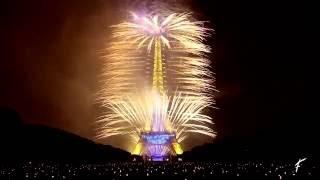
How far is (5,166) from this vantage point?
100562mm

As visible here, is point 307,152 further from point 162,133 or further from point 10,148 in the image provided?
point 10,148

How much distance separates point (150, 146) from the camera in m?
116

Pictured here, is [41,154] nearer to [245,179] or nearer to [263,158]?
[263,158]

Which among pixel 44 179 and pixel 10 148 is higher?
pixel 10 148

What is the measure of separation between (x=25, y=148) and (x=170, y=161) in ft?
94.0

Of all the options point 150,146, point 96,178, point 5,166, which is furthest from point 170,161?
point 96,178

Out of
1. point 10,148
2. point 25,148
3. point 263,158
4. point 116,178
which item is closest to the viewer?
point 116,178

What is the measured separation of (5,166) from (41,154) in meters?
35.4

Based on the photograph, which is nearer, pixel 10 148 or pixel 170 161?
pixel 10 148

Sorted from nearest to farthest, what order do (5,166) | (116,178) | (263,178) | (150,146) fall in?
(263,178) → (116,178) → (5,166) → (150,146)

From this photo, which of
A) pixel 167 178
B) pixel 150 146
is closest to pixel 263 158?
pixel 150 146

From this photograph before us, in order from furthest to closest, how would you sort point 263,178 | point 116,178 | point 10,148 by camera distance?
1. point 10,148
2. point 116,178
3. point 263,178

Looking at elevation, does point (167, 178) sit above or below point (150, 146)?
below

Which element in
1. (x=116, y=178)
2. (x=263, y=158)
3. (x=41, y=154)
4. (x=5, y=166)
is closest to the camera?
(x=116, y=178)
